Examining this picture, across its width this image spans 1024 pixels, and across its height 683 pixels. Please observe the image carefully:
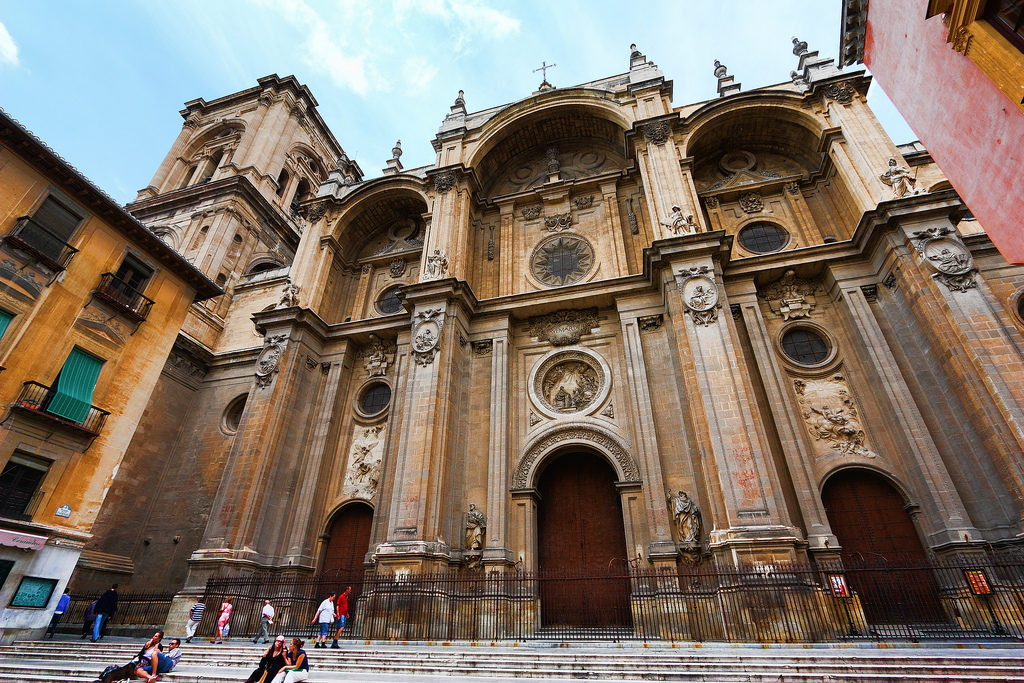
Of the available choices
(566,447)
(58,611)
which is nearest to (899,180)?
(566,447)

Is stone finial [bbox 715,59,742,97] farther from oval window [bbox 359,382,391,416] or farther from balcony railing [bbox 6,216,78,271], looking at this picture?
balcony railing [bbox 6,216,78,271]

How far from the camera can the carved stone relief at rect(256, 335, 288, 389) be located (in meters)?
17.5

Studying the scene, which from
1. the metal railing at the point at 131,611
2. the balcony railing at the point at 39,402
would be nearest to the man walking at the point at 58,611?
the metal railing at the point at 131,611

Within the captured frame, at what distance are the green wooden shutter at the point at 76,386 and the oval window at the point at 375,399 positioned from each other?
7.68 m

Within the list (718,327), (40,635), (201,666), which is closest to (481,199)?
(718,327)

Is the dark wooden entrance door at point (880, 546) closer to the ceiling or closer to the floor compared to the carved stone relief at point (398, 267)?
closer to the floor

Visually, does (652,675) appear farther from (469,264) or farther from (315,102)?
(315,102)

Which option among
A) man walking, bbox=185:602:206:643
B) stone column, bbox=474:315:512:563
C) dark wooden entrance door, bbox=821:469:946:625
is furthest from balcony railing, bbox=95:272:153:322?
dark wooden entrance door, bbox=821:469:946:625

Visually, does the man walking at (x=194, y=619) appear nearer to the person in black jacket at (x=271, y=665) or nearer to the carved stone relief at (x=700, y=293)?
the person in black jacket at (x=271, y=665)

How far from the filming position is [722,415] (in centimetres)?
1221

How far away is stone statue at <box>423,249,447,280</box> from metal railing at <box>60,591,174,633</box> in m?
12.5

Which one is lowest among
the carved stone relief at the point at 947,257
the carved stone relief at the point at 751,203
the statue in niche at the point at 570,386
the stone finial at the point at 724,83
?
the statue in niche at the point at 570,386

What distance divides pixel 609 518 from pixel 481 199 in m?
13.6

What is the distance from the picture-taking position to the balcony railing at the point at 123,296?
1472cm
